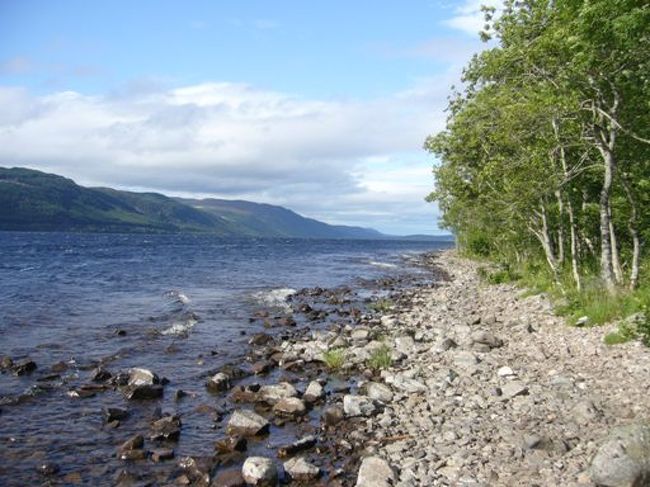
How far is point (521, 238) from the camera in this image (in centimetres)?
4044

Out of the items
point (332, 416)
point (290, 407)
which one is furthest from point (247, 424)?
point (332, 416)

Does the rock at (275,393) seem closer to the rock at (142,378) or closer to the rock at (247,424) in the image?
the rock at (247,424)

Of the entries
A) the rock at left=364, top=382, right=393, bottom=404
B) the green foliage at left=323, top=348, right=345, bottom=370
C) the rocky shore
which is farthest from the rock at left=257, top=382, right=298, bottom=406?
the green foliage at left=323, top=348, right=345, bottom=370

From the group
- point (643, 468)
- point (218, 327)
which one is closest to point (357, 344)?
point (218, 327)

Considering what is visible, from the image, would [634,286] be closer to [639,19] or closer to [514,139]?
[514,139]

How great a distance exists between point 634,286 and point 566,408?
33.2 feet

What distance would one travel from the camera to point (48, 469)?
11.8 metres

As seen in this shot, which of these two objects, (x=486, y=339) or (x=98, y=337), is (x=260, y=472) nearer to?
(x=486, y=339)

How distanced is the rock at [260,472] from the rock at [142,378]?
714 cm

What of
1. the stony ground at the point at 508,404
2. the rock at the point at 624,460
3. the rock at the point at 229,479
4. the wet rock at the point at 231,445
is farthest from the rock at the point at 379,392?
the rock at the point at 624,460

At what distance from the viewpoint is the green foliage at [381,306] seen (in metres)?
34.4

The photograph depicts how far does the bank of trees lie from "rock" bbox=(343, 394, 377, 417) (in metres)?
11.2

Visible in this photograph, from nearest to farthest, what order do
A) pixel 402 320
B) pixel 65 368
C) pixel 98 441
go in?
pixel 98 441 < pixel 65 368 < pixel 402 320

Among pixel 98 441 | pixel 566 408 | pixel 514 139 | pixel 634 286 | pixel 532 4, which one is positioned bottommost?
pixel 98 441
